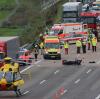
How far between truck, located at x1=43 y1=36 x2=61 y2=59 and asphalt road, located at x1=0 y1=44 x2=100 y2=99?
3.07ft

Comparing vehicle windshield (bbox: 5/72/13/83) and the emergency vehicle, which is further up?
vehicle windshield (bbox: 5/72/13/83)

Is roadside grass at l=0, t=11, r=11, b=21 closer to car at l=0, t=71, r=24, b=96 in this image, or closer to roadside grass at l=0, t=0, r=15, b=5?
A: roadside grass at l=0, t=0, r=15, b=5

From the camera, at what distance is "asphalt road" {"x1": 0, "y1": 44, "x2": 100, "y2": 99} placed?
122 feet

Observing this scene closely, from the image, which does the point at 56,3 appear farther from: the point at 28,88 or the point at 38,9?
the point at 28,88

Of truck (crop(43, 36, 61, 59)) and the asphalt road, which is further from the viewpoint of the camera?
truck (crop(43, 36, 61, 59))

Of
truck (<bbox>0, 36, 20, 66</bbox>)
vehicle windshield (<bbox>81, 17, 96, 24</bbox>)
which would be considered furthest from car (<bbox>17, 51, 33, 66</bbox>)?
vehicle windshield (<bbox>81, 17, 96, 24</bbox>)

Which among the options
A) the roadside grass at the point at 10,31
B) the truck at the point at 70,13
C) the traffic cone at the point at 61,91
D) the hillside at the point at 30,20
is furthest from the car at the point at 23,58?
the truck at the point at 70,13

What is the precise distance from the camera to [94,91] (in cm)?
3894

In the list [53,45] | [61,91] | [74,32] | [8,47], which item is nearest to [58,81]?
[61,91]

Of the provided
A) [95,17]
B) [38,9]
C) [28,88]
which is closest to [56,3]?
[38,9]

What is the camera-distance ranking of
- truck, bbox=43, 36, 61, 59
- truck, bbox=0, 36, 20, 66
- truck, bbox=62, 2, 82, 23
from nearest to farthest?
1. truck, bbox=0, 36, 20, 66
2. truck, bbox=43, 36, 61, 59
3. truck, bbox=62, 2, 82, 23

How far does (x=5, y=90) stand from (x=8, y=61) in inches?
59.3

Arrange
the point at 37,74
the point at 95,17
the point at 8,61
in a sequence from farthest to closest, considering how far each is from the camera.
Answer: the point at 95,17 → the point at 37,74 → the point at 8,61

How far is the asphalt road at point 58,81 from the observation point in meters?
37.2
